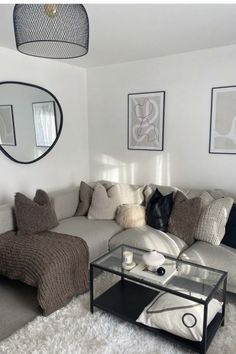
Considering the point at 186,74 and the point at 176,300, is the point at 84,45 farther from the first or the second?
the point at 186,74

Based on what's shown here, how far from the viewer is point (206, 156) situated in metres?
3.31

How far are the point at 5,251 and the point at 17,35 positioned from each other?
1.79 metres

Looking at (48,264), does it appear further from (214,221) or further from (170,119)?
(170,119)

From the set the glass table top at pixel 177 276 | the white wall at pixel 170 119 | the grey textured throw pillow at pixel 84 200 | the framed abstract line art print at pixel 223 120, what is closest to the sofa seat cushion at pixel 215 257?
the glass table top at pixel 177 276

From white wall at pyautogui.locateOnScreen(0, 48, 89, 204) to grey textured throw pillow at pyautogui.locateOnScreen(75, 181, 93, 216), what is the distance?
1.76ft

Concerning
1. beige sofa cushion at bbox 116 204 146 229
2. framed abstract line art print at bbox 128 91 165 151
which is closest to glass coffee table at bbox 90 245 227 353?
beige sofa cushion at bbox 116 204 146 229

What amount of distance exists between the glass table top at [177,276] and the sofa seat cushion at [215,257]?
0.28 meters

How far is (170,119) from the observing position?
11.4 feet

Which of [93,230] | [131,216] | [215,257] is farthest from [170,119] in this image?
[215,257]

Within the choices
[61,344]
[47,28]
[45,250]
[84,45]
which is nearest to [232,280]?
[61,344]

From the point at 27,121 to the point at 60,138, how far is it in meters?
0.56

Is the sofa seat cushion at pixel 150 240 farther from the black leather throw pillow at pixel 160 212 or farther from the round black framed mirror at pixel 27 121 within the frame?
the round black framed mirror at pixel 27 121

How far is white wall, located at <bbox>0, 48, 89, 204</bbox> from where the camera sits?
3.20 meters

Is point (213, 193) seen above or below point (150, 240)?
above
